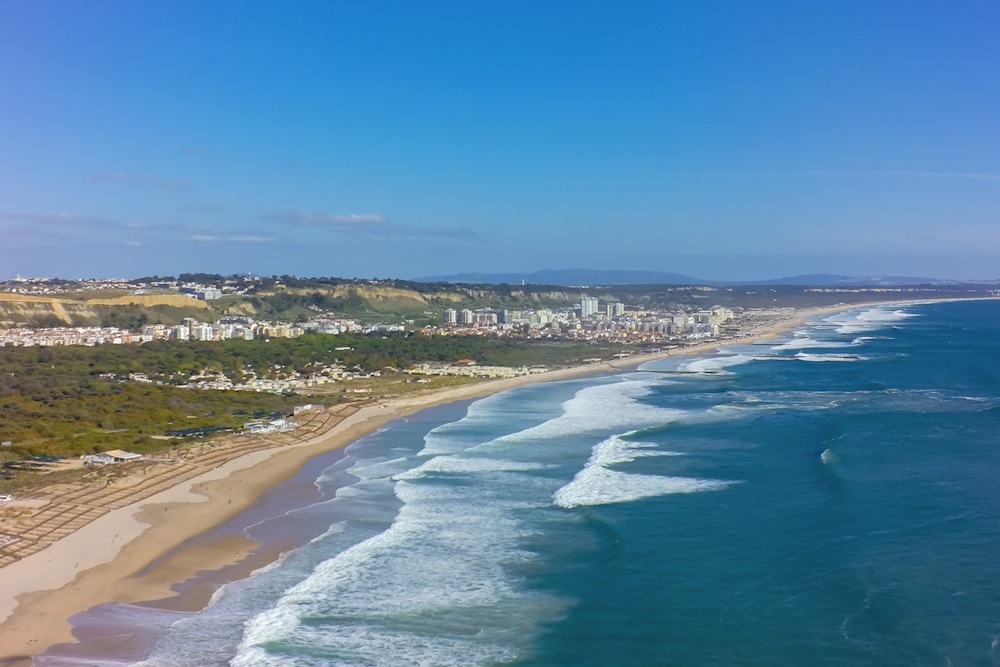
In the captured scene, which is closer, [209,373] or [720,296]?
[209,373]

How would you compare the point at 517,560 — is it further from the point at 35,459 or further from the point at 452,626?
the point at 35,459

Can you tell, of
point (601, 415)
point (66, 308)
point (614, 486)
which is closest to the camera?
point (614, 486)

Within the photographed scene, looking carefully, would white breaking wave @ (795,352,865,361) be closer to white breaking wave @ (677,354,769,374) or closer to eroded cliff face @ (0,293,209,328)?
white breaking wave @ (677,354,769,374)

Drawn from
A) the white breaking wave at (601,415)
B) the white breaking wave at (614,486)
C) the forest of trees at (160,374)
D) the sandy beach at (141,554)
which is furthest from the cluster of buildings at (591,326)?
the white breaking wave at (614,486)

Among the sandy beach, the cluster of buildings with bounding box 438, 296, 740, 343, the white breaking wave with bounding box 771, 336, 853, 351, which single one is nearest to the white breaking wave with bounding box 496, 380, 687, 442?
the sandy beach

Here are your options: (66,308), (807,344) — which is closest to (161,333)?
(66,308)

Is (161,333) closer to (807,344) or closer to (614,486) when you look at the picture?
(807,344)

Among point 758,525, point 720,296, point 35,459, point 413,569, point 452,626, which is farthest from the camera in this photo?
point 720,296

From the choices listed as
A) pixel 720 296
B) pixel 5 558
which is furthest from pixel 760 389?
pixel 720 296
